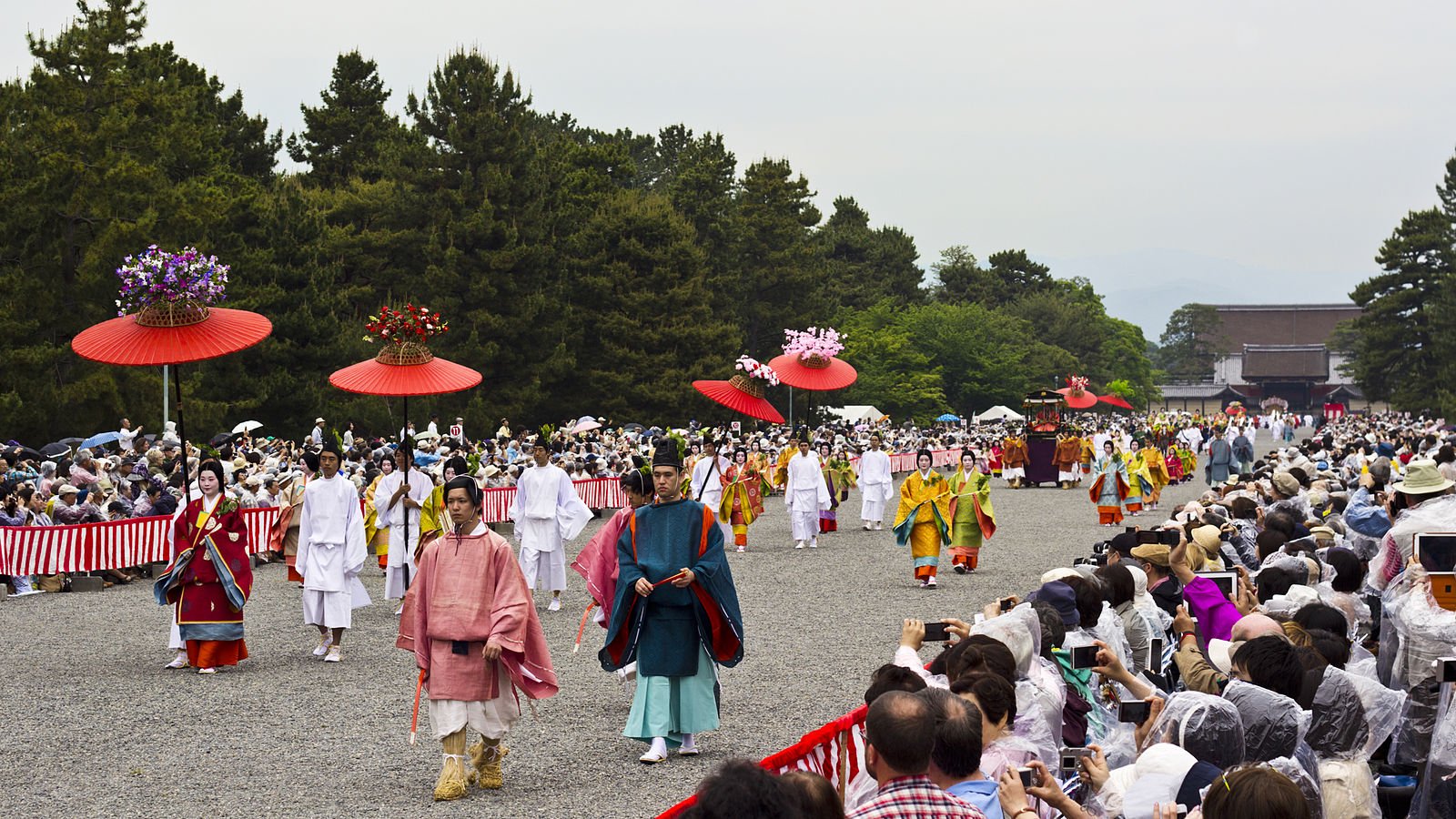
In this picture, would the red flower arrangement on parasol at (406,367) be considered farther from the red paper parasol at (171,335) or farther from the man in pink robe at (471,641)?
the man in pink robe at (471,641)

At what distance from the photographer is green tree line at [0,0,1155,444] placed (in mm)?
24109

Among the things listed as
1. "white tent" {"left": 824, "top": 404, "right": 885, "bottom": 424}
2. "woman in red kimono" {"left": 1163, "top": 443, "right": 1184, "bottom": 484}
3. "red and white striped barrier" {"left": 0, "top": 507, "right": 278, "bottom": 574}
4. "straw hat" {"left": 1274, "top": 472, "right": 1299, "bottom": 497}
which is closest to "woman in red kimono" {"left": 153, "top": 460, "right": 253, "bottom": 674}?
"red and white striped barrier" {"left": 0, "top": 507, "right": 278, "bottom": 574}

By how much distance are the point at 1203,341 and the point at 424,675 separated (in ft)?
407

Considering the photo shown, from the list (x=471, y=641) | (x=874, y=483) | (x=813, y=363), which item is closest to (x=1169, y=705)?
(x=471, y=641)

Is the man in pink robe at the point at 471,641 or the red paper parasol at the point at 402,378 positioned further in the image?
the red paper parasol at the point at 402,378

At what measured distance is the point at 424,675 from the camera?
713cm

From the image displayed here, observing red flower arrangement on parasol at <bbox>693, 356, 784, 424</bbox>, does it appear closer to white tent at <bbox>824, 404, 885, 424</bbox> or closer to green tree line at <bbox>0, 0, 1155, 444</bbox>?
green tree line at <bbox>0, 0, 1155, 444</bbox>

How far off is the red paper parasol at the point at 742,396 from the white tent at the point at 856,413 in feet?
108

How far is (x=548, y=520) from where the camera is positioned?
46.4 ft

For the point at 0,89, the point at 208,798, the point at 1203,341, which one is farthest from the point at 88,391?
the point at 1203,341

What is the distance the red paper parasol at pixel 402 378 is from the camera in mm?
10492

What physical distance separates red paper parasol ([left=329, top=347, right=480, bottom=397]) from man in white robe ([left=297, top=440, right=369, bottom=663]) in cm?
76

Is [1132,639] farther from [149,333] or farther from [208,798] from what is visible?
[149,333]

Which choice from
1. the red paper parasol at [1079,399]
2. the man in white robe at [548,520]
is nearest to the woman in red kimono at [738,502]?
the man in white robe at [548,520]
